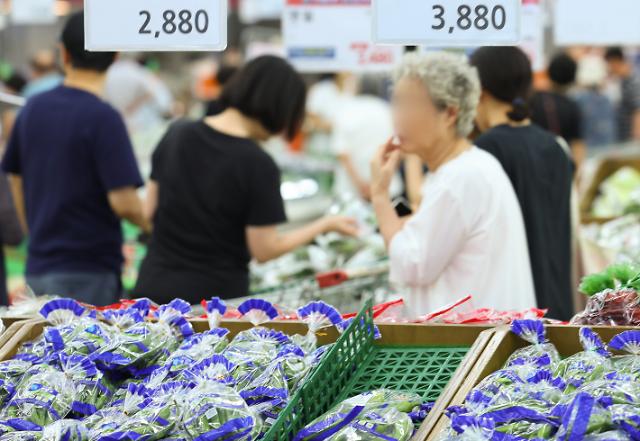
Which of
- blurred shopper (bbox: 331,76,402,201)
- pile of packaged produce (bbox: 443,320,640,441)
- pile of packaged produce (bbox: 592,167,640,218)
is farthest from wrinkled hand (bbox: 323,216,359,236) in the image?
blurred shopper (bbox: 331,76,402,201)

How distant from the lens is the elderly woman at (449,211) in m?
3.61

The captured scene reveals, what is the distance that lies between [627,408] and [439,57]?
6.76ft

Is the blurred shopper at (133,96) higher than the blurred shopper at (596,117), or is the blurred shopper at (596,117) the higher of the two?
the blurred shopper at (133,96)

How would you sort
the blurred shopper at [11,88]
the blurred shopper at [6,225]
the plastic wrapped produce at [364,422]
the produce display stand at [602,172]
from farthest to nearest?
the blurred shopper at [11,88] < the produce display stand at [602,172] < the blurred shopper at [6,225] < the plastic wrapped produce at [364,422]

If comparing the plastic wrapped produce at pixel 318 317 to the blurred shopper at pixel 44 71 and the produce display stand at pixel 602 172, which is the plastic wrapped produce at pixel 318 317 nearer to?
Answer: the produce display stand at pixel 602 172

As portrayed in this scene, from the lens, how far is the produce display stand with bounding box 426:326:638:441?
2.39 metres

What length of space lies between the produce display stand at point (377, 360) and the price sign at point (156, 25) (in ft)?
2.48

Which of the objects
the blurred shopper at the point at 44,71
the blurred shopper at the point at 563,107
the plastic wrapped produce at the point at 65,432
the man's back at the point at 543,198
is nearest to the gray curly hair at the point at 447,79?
the man's back at the point at 543,198

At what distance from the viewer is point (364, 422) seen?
2.08 m

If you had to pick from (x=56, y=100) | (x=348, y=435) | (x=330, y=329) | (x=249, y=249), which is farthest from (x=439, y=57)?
(x=348, y=435)

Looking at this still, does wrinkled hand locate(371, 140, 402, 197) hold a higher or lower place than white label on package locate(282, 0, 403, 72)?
lower

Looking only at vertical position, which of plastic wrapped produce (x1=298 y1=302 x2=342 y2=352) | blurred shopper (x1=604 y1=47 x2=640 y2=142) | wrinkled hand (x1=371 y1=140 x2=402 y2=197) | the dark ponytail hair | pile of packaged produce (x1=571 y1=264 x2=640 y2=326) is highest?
the dark ponytail hair

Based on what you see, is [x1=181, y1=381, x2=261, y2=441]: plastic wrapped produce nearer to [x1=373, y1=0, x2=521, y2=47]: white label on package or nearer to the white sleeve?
[x1=373, y1=0, x2=521, y2=47]: white label on package

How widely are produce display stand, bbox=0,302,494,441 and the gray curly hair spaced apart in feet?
4.09
